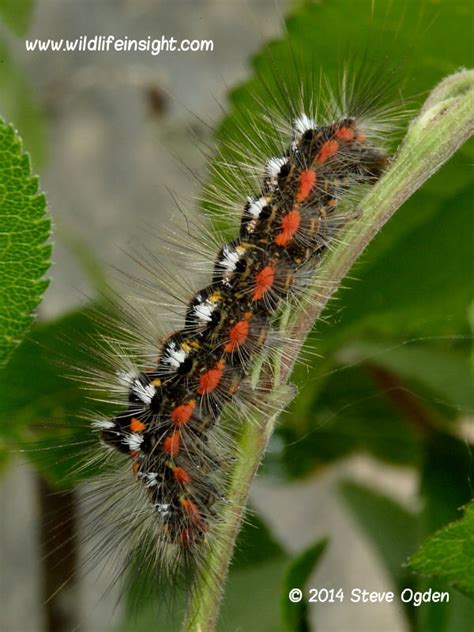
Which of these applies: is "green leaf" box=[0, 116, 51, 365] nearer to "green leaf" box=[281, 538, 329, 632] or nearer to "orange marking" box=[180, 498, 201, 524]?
"orange marking" box=[180, 498, 201, 524]

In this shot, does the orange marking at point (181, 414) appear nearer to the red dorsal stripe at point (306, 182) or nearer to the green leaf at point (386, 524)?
the red dorsal stripe at point (306, 182)

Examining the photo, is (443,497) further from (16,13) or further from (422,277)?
(16,13)

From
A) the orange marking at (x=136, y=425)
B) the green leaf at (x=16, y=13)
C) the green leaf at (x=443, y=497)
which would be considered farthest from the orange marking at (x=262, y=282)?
the green leaf at (x=16, y=13)

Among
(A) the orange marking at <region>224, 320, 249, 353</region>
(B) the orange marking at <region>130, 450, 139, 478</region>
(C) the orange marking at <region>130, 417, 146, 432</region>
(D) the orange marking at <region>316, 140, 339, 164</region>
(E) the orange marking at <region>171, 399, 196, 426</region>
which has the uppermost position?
(D) the orange marking at <region>316, 140, 339, 164</region>

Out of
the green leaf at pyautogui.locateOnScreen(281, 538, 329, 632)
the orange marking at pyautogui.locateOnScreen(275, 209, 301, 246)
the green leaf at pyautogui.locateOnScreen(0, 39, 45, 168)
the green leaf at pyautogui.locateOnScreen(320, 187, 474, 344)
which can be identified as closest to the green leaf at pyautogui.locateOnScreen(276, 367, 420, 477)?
the green leaf at pyautogui.locateOnScreen(320, 187, 474, 344)

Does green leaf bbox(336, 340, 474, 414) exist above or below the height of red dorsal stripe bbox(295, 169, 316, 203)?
below

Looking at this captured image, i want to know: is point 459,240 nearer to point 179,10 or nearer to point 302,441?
point 302,441

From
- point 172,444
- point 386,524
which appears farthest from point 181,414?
point 386,524
